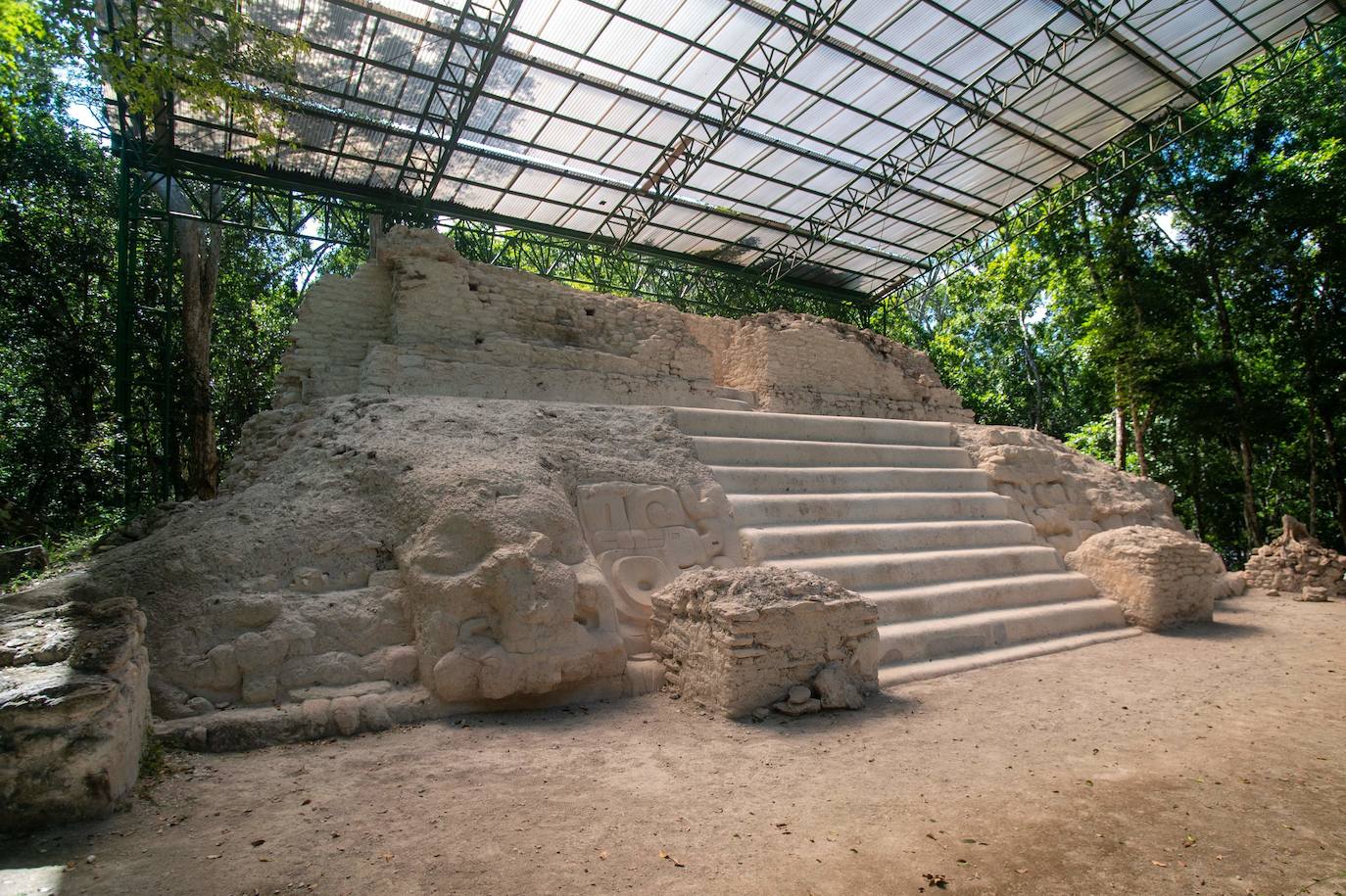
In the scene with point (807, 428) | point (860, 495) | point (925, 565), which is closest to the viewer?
point (925, 565)

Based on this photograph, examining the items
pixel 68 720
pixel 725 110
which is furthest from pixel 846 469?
pixel 725 110

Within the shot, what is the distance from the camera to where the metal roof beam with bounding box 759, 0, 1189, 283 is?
10.8m

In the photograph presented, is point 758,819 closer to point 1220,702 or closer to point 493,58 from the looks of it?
point 1220,702

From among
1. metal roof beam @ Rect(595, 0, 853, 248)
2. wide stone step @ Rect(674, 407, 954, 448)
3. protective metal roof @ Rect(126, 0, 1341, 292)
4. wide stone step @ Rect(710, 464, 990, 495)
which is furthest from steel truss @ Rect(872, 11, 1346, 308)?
→ wide stone step @ Rect(710, 464, 990, 495)

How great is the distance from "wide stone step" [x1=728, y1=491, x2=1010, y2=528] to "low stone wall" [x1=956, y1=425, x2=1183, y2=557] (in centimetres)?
39

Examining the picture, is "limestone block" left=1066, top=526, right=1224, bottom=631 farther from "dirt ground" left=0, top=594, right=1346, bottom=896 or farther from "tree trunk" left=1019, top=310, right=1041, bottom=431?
"tree trunk" left=1019, top=310, right=1041, bottom=431

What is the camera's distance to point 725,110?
11133 millimetres

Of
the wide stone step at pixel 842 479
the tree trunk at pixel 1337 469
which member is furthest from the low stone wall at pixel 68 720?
the tree trunk at pixel 1337 469

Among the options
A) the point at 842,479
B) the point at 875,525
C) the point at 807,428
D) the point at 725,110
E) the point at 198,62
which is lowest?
the point at 875,525

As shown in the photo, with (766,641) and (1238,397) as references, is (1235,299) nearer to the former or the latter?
(1238,397)

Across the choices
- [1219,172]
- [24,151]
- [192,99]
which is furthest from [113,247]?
[1219,172]

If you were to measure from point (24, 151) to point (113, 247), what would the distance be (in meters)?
1.65

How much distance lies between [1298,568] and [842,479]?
6316mm

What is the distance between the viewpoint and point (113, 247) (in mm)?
11516
